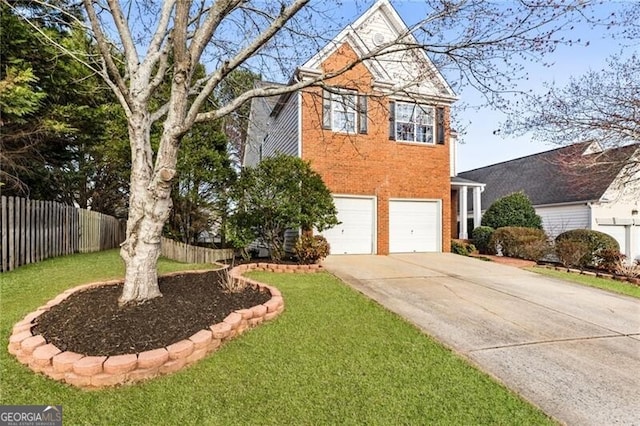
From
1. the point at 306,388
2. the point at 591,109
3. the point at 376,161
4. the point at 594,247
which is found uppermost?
the point at 591,109

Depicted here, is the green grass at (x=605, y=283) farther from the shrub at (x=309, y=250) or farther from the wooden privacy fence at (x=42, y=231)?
the wooden privacy fence at (x=42, y=231)

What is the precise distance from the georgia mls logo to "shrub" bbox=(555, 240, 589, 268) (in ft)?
40.5

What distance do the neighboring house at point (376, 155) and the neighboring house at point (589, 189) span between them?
4914mm

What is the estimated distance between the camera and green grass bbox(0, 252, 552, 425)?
8.02 ft

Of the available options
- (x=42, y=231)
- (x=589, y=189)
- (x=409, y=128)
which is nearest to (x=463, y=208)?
(x=589, y=189)

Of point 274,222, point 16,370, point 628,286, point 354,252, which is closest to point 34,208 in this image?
point 274,222

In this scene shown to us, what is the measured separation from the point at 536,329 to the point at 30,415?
5222mm

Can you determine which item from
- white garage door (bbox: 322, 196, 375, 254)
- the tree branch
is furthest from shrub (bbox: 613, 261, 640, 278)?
the tree branch

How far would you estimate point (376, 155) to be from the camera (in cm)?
1149

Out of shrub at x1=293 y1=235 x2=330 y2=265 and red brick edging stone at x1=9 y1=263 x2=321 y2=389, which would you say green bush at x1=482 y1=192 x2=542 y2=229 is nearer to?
shrub at x1=293 y1=235 x2=330 y2=265

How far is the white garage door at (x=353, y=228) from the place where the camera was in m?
11.2

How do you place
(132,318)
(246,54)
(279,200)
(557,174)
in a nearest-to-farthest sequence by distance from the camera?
(132,318)
(246,54)
(279,200)
(557,174)

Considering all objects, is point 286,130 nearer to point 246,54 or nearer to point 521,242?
point 246,54

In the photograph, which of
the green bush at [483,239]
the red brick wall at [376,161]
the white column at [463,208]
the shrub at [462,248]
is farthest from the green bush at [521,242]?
the white column at [463,208]
